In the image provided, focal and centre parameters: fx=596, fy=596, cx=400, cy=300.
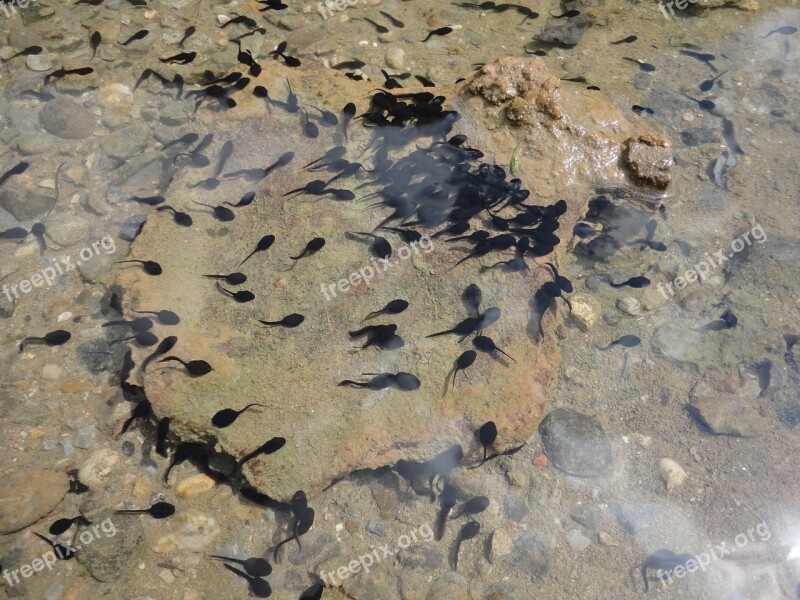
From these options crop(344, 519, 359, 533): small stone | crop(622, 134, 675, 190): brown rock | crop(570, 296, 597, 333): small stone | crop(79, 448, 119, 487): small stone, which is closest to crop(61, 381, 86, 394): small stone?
crop(79, 448, 119, 487): small stone

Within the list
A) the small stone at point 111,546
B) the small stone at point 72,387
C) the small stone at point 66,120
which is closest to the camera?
the small stone at point 111,546

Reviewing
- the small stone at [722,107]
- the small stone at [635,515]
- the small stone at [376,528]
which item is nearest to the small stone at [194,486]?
the small stone at [376,528]

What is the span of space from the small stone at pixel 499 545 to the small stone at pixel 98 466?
2.58 m

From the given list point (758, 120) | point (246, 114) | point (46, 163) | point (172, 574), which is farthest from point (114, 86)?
point (758, 120)

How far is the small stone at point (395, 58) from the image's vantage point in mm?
6695

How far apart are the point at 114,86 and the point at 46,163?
3.80ft

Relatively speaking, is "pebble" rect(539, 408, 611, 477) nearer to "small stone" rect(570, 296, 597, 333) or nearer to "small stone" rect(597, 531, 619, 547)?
"small stone" rect(597, 531, 619, 547)

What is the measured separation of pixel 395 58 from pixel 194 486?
16.4ft

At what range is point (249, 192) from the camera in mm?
4840

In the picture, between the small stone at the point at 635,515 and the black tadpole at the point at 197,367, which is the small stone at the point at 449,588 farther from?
the black tadpole at the point at 197,367

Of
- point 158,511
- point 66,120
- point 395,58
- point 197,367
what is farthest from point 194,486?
point 395,58

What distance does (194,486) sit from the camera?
12.9 feet

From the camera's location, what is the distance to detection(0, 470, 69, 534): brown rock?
12.1ft

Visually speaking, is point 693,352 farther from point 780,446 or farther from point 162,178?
point 162,178
